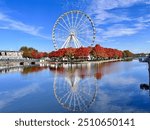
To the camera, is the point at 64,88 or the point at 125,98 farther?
the point at 64,88

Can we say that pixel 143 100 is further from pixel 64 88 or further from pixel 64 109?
pixel 64 88

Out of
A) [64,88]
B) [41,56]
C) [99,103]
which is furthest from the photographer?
[41,56]

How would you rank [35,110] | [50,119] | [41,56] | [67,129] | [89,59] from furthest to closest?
[41,56] < [89,59] < [35,110] < [50,119] < [67,129]

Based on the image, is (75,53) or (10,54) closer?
(10,54)

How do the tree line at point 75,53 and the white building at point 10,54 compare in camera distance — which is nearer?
the white building at point 10,54

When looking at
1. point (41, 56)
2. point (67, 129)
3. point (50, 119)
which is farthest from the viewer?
point (41, 56)

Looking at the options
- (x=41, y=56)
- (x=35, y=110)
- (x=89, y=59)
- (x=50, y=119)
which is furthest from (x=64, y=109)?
(x=41, y=56)

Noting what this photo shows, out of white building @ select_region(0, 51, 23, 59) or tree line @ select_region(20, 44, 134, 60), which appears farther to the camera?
tree line @ select_region(20, 44, 134, 60)

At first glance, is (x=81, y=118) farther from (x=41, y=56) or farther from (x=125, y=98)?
(x=41, y=56)

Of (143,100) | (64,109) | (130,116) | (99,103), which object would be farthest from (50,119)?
(143,100)
